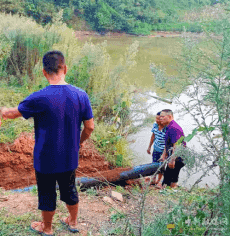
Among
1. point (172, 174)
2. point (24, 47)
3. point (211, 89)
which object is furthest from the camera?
point (24, 47)

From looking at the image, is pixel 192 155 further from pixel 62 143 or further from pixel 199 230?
pixel 62 143

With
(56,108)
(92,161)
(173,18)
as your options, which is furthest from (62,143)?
(173,18)

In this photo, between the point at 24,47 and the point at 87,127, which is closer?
the point at 87,127

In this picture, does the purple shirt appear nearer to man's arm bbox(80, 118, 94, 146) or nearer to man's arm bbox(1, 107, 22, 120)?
man's arm bbox(80, 118, 94, 146)

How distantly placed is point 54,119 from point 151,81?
9614 mm

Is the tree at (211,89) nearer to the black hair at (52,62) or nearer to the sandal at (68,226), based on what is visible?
the black hair at (52,62)

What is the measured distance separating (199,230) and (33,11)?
19.2 metres

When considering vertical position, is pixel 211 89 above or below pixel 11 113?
above

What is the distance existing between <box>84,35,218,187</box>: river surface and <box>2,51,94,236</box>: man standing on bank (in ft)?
2.80

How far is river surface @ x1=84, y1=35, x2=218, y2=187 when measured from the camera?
13.1 ft

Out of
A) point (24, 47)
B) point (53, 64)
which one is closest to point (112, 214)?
point (53, 64)

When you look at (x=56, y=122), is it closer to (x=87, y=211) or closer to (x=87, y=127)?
(x=87, y=127)

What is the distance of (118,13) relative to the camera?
25812 millimetres

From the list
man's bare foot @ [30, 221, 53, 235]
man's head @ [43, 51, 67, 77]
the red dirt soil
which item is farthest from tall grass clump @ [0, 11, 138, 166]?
man's head @ [43, 51, 67, 77]
